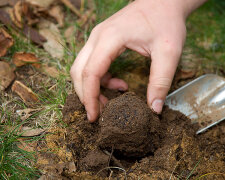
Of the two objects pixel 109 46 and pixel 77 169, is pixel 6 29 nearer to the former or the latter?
pixel 109 46

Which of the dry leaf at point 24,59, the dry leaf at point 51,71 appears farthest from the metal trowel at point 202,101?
the dry leaf at point 24,59

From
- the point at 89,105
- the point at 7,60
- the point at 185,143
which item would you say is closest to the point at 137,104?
the point at 89,105

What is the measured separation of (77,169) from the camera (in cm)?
187

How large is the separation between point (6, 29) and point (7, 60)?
0.38 meters

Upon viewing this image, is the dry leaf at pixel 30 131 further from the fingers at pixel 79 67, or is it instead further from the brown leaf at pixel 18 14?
the brown leaf at pixel 18 14

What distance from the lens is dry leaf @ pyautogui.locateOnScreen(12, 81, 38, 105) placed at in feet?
7.72

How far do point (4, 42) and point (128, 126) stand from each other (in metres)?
1.62

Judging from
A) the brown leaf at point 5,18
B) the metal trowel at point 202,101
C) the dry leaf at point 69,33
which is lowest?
the metal trowel at point 202,101

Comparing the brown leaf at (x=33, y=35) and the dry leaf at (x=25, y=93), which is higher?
the brown leaf at (x=33, y=35)

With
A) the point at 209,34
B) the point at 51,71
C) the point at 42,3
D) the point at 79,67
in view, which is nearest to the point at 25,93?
the point at 51,71

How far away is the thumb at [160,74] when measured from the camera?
199 centimetres

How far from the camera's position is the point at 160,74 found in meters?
1.98

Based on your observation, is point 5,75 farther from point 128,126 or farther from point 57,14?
point 128,126

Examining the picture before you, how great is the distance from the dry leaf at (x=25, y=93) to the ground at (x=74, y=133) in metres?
0.03
